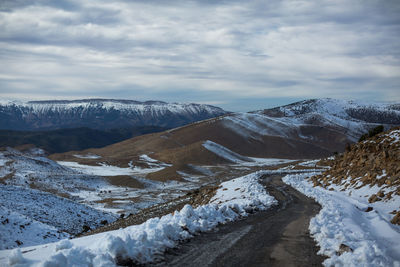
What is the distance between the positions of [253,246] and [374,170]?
51.5 ft

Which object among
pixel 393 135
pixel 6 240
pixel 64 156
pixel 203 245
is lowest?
pixel 64 156

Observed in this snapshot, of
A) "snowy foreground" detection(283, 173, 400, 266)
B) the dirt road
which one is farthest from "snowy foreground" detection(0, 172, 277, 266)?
"snowy foreground" detection(283, 173, 400, 266)

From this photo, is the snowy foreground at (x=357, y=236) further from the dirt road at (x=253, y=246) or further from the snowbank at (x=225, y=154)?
the snowbank at (x=225, y=154)

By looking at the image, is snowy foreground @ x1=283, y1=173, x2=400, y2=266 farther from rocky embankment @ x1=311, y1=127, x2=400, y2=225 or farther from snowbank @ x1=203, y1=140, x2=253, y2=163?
snowbank @ x1=203, y1=140, x2=253, y2=163

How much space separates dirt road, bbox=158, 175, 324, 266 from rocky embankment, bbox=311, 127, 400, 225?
518 cm

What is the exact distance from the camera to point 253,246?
405 inches

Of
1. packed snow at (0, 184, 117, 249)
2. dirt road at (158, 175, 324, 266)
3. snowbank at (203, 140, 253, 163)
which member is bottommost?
snowbank at (203, 140, 253, 163)

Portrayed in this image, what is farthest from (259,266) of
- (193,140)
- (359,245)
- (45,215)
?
(193,140)

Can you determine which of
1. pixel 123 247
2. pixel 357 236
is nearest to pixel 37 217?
pixel 123 247

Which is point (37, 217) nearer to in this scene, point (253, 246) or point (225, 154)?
point (253, 246)

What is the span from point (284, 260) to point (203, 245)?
2.44 meters

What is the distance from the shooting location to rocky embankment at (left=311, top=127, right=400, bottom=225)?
19156mm

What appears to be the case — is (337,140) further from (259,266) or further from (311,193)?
(259,266)

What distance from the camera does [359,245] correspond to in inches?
378
